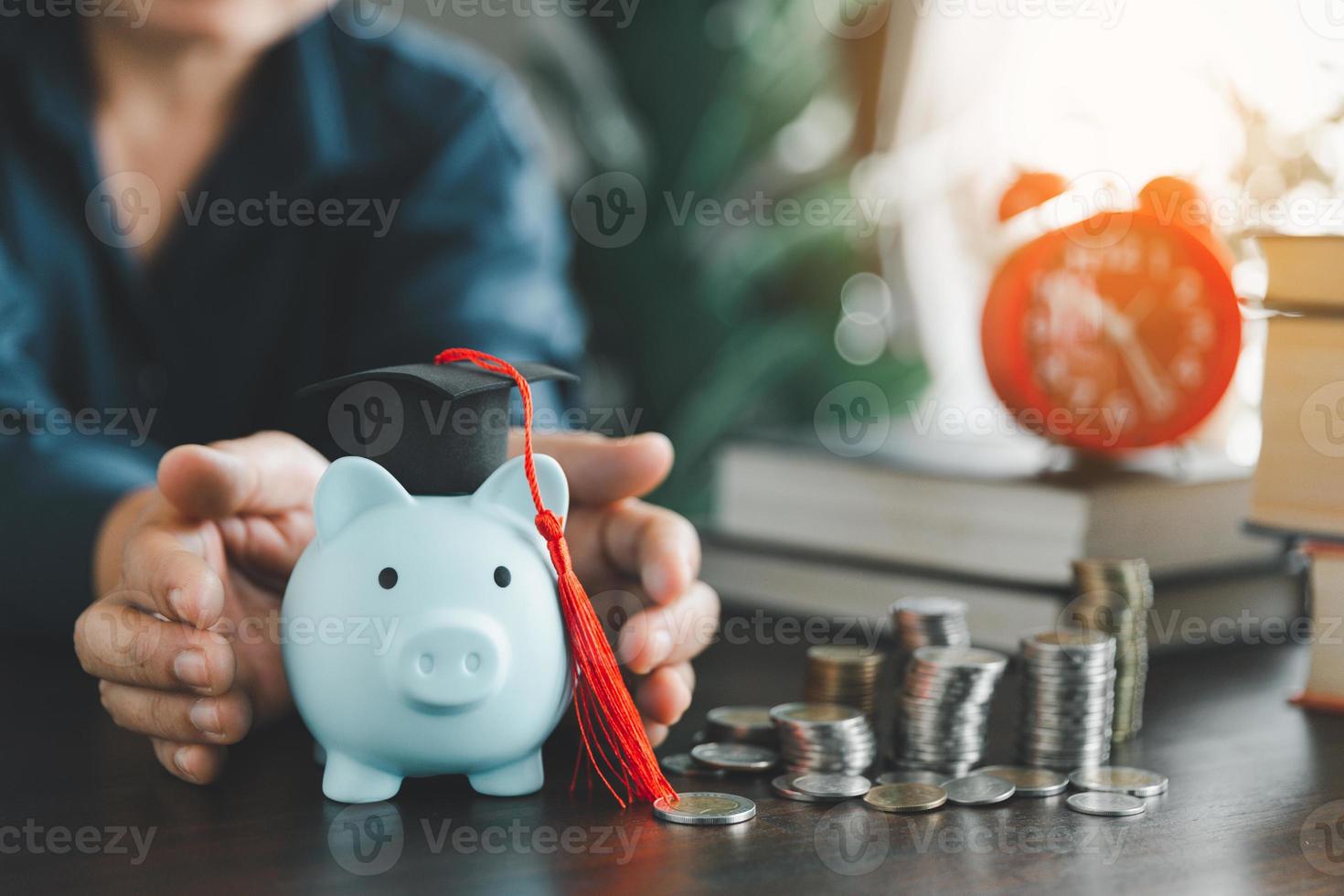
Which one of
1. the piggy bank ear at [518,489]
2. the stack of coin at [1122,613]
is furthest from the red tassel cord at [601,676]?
the stack of coin at [1122,613]

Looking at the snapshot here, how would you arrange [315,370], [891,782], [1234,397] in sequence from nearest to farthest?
[891,782]
[315,370]
[1234,397]

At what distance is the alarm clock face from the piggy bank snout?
0.71 m

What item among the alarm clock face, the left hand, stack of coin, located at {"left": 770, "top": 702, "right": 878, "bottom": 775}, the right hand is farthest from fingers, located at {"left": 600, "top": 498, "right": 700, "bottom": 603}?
the alarm clock face

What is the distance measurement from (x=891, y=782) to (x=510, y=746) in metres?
0.22

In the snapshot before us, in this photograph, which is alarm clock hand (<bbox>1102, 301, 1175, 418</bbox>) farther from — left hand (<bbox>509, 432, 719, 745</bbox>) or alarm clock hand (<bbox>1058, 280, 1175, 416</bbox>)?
left hand (<bbox>509, 432, 719, 745</bbox>)

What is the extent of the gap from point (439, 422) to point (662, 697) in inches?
8.6

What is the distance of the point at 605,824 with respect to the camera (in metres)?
0.69

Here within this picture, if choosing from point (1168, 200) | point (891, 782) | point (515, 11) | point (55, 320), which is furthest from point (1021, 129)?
point (891, 782)

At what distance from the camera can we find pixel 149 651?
2.44ft

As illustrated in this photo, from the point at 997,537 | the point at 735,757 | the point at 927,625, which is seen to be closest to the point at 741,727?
the point at 735,757

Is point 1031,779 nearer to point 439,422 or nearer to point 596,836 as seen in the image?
point 596,836

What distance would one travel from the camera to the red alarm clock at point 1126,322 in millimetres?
1151

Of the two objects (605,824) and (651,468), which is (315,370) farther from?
(605,824)

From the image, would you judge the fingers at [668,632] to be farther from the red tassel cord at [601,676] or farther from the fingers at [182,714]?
the fingers at [182,714]
